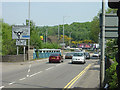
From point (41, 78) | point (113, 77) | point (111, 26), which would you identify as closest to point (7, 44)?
point (41, 78)

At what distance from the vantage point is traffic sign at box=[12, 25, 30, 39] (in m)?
36.9

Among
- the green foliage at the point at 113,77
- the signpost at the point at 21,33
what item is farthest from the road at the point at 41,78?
the signpost at the point at 21,33

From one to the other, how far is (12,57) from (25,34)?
5.26 meters

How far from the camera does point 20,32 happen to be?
37156 mm

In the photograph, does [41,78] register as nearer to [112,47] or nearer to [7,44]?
[112,47]

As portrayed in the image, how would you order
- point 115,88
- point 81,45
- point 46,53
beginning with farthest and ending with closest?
1. point 81,45
2. point 46,53
3. point 115,88

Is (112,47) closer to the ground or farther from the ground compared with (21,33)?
closer to the ground

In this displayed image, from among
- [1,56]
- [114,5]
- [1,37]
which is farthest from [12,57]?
[114,5]

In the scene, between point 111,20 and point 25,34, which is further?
point 25,34

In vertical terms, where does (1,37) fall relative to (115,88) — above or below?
above

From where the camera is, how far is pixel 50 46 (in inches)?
2441

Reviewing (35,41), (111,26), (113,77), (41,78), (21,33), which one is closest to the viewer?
(113,77)

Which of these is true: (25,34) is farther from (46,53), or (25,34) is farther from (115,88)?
(115,88)

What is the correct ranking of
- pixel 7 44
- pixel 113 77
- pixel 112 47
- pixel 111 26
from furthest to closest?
pixel 7 44 → pixel 112 47 → pixel 111 26 → pixel 113 77
